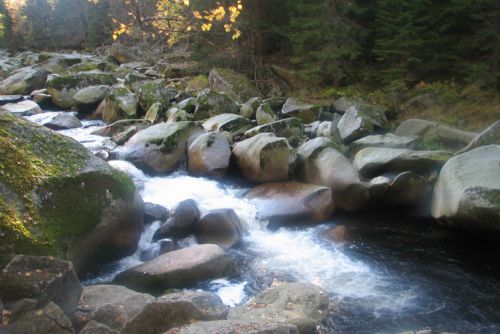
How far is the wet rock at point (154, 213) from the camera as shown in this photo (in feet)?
25.4

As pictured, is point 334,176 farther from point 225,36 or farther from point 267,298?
point 225,36

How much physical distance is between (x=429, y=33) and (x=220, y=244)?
32.7ft

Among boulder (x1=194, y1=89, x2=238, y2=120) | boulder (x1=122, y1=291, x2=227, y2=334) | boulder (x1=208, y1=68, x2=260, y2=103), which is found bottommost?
boulder (x1=122, y1=291, x2=227, y2=334)

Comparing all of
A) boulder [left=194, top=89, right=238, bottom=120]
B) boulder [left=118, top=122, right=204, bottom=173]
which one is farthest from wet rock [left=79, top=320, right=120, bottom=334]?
boulder [left=194, top=89, right=238, bottom=120]

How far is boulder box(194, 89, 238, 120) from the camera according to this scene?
13523 mm

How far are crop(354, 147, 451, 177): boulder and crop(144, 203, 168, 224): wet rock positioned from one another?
13.9ft

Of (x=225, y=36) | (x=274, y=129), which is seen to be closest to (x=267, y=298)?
(x=274, y=129)

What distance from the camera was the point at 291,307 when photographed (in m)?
5.11

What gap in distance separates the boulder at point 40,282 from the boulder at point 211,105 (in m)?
9.42

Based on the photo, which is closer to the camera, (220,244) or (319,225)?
(220,244)

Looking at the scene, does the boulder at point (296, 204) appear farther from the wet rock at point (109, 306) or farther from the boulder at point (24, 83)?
the boulder at point (24, 83)

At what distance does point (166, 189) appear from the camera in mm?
9180

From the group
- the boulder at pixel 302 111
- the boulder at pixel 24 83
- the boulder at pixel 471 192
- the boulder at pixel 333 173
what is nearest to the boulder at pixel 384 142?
the boulder at pixel 333 173

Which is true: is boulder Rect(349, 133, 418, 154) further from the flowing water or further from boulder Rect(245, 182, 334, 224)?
boulder Rect(245, 182, 334, 224)
